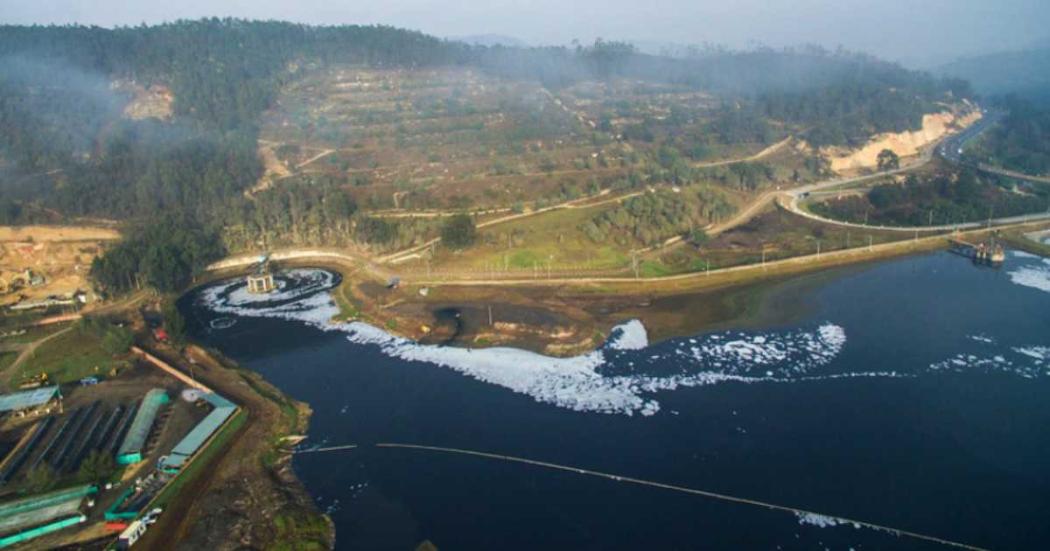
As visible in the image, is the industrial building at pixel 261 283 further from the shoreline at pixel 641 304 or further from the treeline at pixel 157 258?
the treeline at pixel 157 258

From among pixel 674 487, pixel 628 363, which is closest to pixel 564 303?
pixel 628 363

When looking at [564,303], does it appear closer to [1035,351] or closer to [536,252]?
[536,252]

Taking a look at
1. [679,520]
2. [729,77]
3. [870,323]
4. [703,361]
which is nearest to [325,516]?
[679,520]

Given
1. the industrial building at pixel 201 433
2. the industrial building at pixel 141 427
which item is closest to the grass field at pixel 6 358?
the industrial building at pixel 141 427

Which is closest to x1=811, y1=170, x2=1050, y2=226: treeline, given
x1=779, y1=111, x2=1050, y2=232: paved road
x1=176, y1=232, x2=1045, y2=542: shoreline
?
x1=779, y1=111, x2=1050, y2=232: paved road

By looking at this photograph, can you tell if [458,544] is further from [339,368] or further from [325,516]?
[339,368]

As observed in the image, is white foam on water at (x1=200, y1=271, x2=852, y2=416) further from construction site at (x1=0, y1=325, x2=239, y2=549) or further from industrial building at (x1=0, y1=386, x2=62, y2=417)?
industrial building at (x1=0, y1=386, x2=62, y2=417)

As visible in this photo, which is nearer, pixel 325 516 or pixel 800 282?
pixel 325 516
